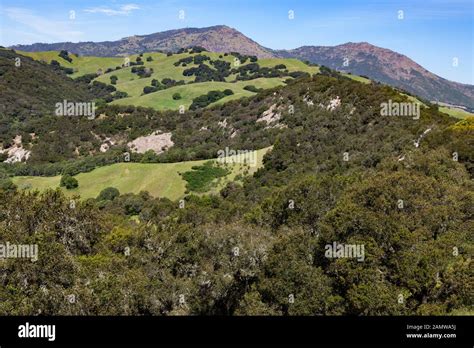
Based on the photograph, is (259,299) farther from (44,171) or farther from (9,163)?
(9,163)

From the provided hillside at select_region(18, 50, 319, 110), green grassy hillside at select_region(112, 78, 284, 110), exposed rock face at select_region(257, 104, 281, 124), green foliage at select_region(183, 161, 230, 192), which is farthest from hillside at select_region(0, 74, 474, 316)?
hillside at select_region(18, 50, 319, 110)

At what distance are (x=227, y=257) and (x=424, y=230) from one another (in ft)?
30.8

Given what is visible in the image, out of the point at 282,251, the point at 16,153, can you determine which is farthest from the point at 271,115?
the point at 282,251

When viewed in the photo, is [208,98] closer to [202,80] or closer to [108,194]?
[202,80]

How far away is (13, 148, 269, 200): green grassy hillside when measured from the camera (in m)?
57.2

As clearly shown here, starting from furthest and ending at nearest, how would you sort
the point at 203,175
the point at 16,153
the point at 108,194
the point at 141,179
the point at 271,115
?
the point at 16,153, the point at 271,115, the point at 141,179, the point at 108,194, the point at 203,175

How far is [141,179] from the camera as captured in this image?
61469 millimetres

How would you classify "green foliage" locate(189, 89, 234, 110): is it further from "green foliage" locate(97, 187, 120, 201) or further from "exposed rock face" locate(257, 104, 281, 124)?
"green foliage" locate(97, 187, 120, 201)

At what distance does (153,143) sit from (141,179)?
33643 mm

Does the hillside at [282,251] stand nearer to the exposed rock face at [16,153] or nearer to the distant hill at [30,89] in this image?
the exposed rock face at [16,153]

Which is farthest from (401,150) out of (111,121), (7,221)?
(111,121)

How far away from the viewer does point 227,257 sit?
22.8 m

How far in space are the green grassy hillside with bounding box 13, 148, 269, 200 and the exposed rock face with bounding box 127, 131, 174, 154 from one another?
74.7ft

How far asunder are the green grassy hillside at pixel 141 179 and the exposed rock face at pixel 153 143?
22.8 metres
